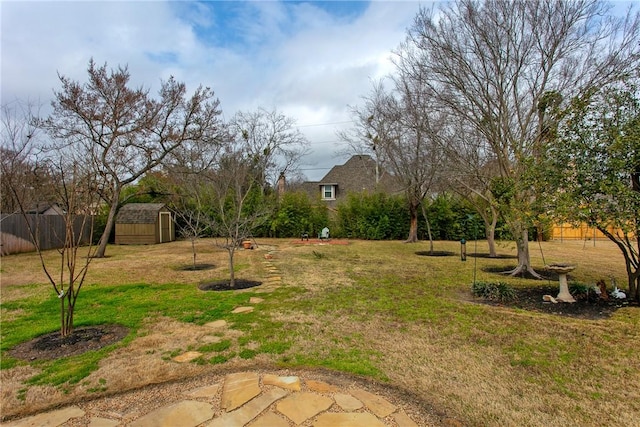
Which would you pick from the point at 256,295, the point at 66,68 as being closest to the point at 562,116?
the point at 256,295

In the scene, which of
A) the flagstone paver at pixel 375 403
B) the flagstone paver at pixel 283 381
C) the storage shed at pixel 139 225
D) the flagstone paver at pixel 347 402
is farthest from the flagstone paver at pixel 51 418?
the storage shed at pixel 139 225

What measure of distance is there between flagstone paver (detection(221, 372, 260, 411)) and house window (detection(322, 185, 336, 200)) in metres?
21.8

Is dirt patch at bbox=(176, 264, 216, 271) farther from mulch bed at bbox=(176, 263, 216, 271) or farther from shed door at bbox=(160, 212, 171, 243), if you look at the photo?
shed door at bbox=(160, 212, 171, 243)

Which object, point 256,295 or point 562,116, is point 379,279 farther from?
point 562,116

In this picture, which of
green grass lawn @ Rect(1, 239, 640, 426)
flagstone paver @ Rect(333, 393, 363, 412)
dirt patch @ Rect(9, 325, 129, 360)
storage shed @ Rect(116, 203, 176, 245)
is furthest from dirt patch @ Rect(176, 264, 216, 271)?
storage shed @ Rect(116, 203, 176, 245)

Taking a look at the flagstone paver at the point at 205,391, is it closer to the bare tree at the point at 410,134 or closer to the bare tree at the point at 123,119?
the bare tree at the point at 410,134

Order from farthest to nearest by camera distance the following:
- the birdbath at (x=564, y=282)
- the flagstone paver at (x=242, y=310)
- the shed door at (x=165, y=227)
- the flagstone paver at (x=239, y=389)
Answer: the shed door at (x=165, y=227) < the birdbath at (x=564, y=282) < the flagstone paver at (x=242, y=310) < the flagstone paver at (x=239, y=389)

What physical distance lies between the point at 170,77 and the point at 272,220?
27.4 feet

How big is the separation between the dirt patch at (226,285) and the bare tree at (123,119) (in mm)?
5023

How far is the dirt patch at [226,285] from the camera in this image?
583 centimetres

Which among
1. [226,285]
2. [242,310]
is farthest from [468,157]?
[242,310]

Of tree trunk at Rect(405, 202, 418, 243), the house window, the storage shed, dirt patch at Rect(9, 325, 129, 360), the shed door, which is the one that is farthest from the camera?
the house window

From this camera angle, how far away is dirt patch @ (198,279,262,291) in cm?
583

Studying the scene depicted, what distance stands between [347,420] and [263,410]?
21.8 inches
